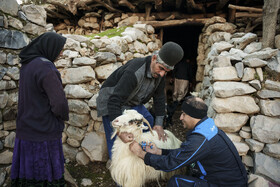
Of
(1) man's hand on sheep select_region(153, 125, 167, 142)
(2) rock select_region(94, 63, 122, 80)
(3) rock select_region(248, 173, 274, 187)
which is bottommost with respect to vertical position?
(3) rock select_region(248, 173, 274, 187)

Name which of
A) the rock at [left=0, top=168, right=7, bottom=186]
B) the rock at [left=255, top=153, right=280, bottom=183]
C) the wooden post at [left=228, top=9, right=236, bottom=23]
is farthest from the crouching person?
the wooden post at [left=228, top=9, right=236, bottom=23]

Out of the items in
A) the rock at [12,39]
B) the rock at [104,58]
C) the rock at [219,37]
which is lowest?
the rock at [104,58]

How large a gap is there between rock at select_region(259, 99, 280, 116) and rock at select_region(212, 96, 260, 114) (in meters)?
0.09

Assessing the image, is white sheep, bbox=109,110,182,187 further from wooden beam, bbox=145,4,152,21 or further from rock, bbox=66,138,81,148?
wooden beam, bbox=145,4,152,21

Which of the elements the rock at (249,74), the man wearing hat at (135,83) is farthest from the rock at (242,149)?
the man wearing hat at (135,83)

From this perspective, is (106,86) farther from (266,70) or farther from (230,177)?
(266,70)

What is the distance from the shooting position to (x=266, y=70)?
121 inches

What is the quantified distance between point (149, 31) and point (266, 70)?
156 inches

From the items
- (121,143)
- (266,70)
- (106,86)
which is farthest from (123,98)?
(266,70)

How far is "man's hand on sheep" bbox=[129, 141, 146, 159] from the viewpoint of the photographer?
6.71ft

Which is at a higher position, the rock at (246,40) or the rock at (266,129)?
the rock at (246,40)

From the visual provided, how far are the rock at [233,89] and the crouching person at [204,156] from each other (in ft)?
4.28

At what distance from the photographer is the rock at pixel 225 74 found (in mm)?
3231

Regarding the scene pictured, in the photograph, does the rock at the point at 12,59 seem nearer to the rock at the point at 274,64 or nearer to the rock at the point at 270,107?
the rock at the point at 270,107
